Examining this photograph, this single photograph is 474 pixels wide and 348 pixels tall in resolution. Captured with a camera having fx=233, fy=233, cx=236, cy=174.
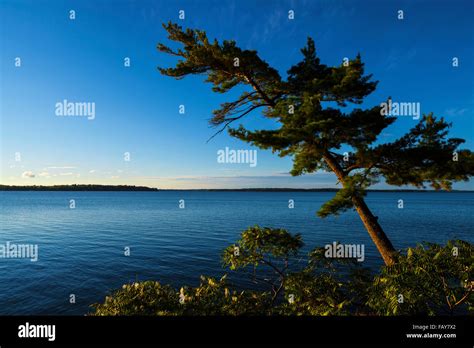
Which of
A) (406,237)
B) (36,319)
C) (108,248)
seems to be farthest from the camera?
(406,237)

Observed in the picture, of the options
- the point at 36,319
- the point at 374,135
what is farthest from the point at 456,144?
the point at 36,319

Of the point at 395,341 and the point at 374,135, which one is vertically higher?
the point at 374,135

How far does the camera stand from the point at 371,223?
8.45 m

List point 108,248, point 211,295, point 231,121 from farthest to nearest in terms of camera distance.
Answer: point 108,248
point 231,121
point 211,295

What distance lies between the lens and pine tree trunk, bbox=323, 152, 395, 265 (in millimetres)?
8091

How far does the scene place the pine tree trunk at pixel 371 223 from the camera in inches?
319

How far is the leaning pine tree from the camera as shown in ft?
24.5

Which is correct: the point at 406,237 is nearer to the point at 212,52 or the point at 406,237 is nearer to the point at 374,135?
the point at 374,135

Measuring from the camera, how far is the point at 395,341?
13.0ft

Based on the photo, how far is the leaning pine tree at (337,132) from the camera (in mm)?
7465

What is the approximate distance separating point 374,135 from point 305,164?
8.64ft

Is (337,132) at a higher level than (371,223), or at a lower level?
higher

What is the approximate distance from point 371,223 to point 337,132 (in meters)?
3.54

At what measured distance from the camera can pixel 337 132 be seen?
8172 millimetres
